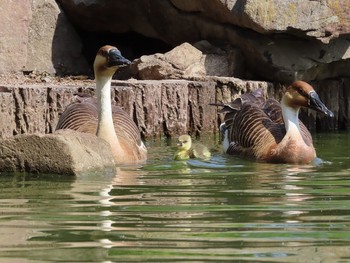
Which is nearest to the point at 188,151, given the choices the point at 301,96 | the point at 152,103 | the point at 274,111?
the point at 301,96

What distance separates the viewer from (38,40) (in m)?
15.3

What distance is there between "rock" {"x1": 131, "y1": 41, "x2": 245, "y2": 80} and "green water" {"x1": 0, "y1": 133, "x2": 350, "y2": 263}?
4.64 m

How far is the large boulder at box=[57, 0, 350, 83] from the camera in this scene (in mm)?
13945

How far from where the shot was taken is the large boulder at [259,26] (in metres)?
13.9

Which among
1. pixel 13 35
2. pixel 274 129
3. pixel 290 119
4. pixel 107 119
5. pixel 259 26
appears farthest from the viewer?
pixel 13 35

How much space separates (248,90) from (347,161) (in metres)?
3.72

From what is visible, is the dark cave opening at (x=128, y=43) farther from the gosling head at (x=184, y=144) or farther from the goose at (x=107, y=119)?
the gosling head at (x=184, y=144)

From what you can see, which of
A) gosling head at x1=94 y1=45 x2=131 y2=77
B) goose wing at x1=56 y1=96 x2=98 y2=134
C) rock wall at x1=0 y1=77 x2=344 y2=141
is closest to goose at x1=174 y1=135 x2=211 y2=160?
goose wing at x1=56 y1=96 x2=98 y2=134

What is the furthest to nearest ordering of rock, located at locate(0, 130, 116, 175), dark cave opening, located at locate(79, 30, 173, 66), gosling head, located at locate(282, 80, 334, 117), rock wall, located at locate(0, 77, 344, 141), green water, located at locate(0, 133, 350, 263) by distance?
dark cave opening, located at locate(79, 30, 173, 66) < rock wall, located at locate(0, 77, 344, 141) < gosling head, located at locate(282, 80, 334, 117) < rock, located at locate(0, 130, 116, 175) < green water, located at locate(0, 133, 350, 263)

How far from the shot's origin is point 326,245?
5363 mm

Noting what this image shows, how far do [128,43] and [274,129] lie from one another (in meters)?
5.77

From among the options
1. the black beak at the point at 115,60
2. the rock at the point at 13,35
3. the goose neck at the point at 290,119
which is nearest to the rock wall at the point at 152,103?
the black beak at the point at 115,60

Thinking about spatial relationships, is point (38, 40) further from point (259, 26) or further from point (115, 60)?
point (115, 60)

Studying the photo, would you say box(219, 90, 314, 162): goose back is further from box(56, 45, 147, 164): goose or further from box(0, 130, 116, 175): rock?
box(0, 130, 116, 175): rock
